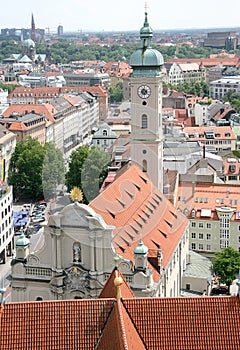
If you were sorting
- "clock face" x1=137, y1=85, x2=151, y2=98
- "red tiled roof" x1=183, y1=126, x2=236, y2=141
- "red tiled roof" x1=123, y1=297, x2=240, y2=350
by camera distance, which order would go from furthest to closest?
"red tiled roof" x1=183, y1=126, x2=236, y2=141 → "clock face" x1=137, y1=85, x2=151, y2=98 → "red tiled roof" x1=123, y1=297, x2=240, y2=350

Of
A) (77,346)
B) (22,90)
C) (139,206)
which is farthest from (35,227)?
(22,90)

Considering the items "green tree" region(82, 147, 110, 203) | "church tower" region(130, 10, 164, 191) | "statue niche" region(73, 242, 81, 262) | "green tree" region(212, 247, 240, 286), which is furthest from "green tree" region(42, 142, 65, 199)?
"statue niche" region(73, 242, 81, 262)

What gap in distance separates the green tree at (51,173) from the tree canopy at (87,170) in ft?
9.95

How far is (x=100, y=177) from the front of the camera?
299 ft

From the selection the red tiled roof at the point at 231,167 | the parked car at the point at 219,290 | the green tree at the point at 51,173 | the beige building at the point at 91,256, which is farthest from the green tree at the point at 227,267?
the green tree at the point at 51,173

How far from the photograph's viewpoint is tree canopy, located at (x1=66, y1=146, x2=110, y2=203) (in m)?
92.2

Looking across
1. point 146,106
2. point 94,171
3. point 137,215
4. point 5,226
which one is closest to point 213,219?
point 146,106

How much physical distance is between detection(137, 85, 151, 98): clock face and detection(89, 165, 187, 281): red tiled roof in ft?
29.3

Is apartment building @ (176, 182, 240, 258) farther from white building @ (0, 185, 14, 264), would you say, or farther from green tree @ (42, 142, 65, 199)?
green tree @ (42, 142, 65, 199)

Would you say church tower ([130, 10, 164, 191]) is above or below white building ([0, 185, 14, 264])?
above

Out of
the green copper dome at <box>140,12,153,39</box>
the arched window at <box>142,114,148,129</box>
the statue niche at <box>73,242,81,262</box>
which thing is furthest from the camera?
the green copper dome at <box>140,12,153,39</box>

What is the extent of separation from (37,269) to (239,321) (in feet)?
68.3

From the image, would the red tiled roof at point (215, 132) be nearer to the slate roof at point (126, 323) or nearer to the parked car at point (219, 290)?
the parked car at point (219, 290)

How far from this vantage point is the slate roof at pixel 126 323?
2911 centimetres
